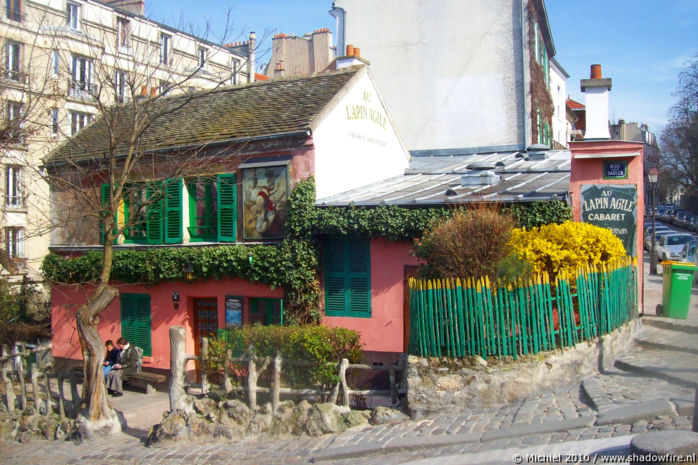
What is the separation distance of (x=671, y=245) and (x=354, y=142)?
1017 inches

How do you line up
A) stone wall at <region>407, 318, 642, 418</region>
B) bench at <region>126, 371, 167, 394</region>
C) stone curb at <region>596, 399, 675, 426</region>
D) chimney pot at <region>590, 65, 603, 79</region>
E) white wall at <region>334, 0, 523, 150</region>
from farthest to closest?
1. white wall at <region>334, 0, 523, 150</region>
2. bench at <region>126, 371, 167, 394</region>
3. chimney pot at <region>590, 65, 603, 79</region>
4. stone wall at <region>407, 318, 642, 418</region>
5. stone curb at <region>596, 399, 675, 426</region>

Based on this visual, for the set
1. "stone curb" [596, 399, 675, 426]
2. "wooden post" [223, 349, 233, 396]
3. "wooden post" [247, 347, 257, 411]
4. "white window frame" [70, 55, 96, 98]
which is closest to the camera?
"stone curb" [596, 399, 675, 426]

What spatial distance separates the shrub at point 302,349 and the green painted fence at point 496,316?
1.49 metres

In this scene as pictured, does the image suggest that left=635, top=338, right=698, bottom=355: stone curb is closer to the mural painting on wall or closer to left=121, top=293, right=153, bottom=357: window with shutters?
the mural painting on wall

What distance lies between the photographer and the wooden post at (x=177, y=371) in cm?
1002

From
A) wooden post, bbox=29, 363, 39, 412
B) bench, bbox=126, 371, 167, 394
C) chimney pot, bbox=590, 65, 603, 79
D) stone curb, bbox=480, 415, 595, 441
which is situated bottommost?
bench, bbox=126, 371, 167, 394

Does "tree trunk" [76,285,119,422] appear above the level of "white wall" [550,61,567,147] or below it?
below

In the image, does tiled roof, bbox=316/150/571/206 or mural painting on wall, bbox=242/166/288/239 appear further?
mural painting on wall, bbox=242/166/288/239

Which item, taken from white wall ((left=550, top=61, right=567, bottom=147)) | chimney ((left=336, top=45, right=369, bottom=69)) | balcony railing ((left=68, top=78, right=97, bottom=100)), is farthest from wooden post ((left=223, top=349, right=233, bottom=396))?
white wall ((left=550, top=61, right=567, bottom=147))

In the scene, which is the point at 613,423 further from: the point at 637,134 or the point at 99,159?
the point at 637,134

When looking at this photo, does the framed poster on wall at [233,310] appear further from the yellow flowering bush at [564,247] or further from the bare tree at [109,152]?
the yellow flowering bush at [564,247]

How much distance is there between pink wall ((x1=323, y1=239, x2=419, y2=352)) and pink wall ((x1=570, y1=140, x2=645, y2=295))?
338 cm

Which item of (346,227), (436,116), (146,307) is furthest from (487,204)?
(436,116)

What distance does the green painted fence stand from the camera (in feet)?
27.7
